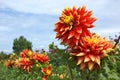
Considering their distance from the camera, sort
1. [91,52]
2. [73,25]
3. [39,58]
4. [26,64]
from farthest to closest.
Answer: [26,64] → [39,58] → [73,25] → [91,52]

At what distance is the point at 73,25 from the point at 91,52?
0.93 ft

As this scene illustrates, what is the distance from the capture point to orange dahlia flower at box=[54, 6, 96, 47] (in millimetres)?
3311

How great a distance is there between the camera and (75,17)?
3.42 meters

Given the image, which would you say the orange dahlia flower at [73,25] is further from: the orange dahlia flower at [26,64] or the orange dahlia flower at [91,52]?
the orange dahlia flower at [26,64]

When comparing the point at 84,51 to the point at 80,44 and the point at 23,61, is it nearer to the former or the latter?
the point at 80,44

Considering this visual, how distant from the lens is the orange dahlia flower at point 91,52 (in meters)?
3.23

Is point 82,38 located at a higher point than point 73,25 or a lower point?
lower

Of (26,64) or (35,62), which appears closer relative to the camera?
(35,62)

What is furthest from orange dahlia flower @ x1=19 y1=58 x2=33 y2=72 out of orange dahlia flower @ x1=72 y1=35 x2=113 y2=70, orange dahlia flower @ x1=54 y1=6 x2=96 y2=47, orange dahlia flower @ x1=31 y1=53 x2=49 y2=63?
orange dahlia flower @ x1=72 y1=35 x2=113 y2=70

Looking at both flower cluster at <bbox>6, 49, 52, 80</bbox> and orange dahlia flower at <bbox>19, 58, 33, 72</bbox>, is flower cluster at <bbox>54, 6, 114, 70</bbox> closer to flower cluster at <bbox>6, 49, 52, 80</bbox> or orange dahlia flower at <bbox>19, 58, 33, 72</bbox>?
flower cluster at <bbox>6, 49, 52, 80</bbox>

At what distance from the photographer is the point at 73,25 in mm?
3434

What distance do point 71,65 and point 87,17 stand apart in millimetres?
411

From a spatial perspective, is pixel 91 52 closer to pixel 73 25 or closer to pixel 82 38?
pixel 82 38

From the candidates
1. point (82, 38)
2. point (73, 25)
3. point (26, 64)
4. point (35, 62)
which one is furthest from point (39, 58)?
point (82, 38)
